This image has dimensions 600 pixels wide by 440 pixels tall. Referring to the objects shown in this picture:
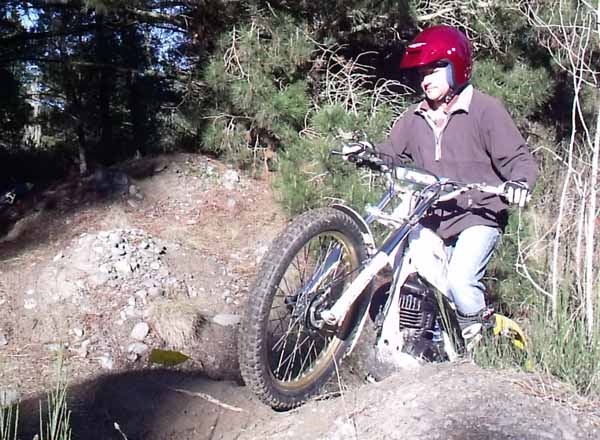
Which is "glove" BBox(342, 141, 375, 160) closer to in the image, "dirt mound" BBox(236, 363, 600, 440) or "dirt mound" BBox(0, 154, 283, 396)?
A: "dirt mound" BBox(236, 363, 600, 440)

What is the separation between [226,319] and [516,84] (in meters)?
3.54

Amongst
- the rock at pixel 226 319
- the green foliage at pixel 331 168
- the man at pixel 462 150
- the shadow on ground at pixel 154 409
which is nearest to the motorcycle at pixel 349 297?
the man at pixel 462 150

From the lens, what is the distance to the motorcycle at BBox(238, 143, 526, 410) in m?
3.03

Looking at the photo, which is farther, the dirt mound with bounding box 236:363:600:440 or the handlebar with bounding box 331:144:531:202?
the handlebar with bounding box 331:144:531:202

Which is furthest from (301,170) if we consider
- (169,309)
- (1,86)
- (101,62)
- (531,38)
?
(1,86)

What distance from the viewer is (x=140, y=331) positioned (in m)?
4.96

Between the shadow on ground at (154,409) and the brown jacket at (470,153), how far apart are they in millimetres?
1384

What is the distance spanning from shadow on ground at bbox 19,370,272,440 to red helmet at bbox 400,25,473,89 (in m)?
1.85

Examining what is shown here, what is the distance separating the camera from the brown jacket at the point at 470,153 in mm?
3359

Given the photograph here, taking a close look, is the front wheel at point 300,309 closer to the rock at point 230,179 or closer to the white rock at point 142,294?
the white rock at point 142,294

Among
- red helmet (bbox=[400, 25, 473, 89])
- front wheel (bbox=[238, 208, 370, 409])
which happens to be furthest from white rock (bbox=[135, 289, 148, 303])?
red helmet (bbox=[400, 25, 473, 89])

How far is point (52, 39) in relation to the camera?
8820 millimetres

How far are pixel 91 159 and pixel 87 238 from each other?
12.8 ft

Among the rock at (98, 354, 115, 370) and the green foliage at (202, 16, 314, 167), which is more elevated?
the green foliage at (202, 16, 314, 167)
